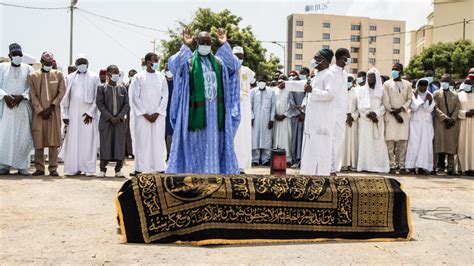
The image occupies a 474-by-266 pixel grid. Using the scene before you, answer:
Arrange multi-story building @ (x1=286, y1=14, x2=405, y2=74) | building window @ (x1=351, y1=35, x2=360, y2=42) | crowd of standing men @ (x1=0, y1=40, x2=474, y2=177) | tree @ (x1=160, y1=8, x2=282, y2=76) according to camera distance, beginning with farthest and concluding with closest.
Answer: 1. building window @ (x1=351, y1=35, x2=360, y2=42)
2. multi-story building @ (x1=286, y1=14, x2=405, y2=74)
3. tree @ (x1=160, y1=8, x2=282, y2=76)
4. crowd of standing men @ (x1=0, y1=40, x2=474, y2=177)

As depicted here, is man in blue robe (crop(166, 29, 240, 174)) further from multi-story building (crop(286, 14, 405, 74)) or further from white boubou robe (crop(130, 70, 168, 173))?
multi-story building (crop(286, 14, 405, 74))

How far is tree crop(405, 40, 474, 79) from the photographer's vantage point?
42.0m

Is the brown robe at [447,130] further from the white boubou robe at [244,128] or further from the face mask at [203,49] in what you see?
the face mask at [203,49]

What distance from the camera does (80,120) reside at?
9422 mm

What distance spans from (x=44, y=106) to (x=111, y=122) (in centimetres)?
112

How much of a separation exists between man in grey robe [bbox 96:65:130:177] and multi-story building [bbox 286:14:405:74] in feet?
256

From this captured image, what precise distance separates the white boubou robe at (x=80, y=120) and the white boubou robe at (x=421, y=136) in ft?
20.5

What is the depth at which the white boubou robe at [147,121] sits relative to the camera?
8.92 metres

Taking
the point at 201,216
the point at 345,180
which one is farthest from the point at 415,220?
the point at 201,216

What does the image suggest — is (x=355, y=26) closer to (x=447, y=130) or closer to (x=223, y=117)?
(x=447, y=130)

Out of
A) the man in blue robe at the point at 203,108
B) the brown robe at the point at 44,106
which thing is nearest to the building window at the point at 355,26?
the brown robe at the point at 44,106

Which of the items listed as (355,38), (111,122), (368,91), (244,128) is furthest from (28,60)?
(355,38)

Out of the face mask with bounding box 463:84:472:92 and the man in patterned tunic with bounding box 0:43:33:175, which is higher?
the face mask with bounding box 463:84:472:92

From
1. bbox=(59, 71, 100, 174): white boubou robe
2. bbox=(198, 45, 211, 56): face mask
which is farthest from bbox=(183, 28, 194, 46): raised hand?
bbox=(59, 71, 100, 174): white boubou robe
